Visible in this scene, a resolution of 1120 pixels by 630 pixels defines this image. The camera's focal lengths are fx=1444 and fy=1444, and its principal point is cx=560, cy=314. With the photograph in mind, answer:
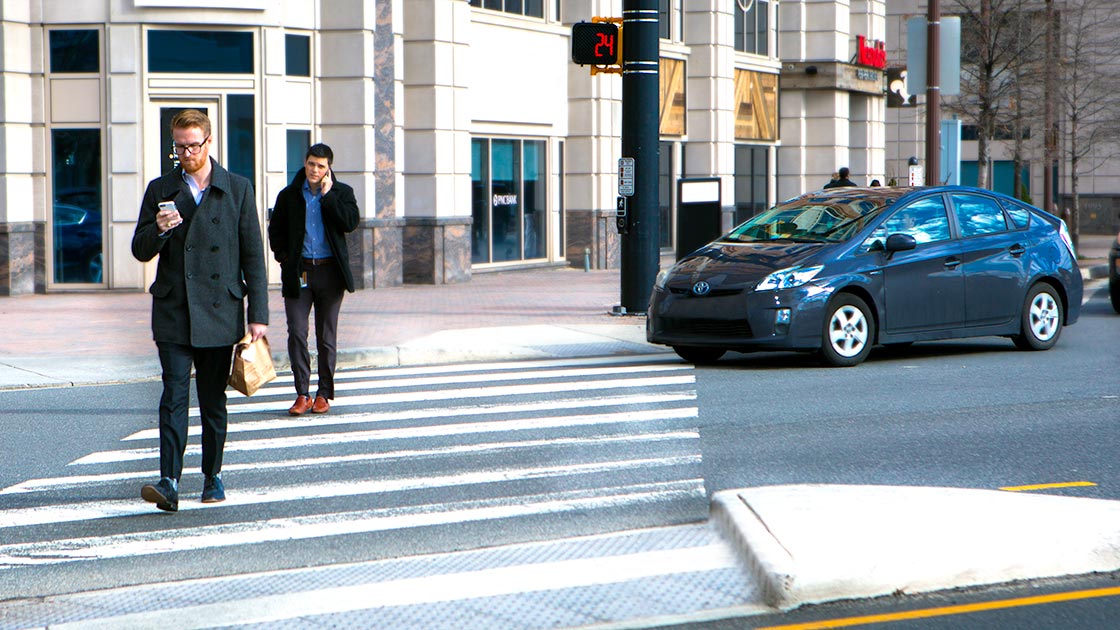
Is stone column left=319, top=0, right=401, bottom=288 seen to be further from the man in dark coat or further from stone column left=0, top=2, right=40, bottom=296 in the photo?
the man in dark coat

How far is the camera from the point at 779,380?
11.5m

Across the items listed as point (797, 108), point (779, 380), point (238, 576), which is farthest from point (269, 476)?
point (797, 108)

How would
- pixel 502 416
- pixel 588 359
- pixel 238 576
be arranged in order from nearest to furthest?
pixel 238 576, pixel 502 416, pixel 588 359

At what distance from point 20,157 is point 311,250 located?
1117 cm

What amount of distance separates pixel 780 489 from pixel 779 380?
15.9ft

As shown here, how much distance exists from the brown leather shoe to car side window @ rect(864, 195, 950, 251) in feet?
17.0

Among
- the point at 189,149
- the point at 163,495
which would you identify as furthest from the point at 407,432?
the point at 189,149

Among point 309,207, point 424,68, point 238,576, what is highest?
point 424,68

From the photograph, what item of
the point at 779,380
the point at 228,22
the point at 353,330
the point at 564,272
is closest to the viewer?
the point at 779,380

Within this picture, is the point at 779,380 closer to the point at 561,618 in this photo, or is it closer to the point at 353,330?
the point at 353,330

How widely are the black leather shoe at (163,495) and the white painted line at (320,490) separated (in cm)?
11

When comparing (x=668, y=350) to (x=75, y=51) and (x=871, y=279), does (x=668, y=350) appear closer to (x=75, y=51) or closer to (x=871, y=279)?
(x=871, y=279)

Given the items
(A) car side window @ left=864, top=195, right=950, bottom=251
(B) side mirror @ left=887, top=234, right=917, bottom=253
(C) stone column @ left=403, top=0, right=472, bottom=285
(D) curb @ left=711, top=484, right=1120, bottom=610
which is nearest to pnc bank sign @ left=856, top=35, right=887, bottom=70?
(C) stone column @ left=403, top=0, right=472, bottom=285

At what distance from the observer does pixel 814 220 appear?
1277cm
